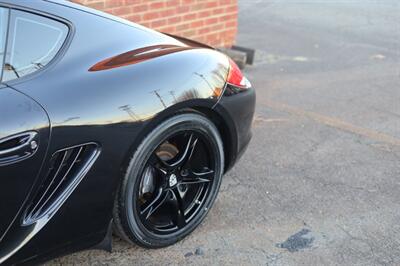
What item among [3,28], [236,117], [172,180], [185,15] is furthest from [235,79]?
[185,15]

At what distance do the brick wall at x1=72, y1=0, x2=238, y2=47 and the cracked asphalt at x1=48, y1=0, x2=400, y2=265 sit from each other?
589mm

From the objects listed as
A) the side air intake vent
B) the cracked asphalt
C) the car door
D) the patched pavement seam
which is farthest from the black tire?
the patched pavement seam

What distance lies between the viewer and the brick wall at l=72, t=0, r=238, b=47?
5.47m

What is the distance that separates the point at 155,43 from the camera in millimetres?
2949

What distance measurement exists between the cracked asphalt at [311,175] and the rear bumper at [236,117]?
44cm

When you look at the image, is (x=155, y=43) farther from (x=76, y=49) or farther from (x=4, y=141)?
(x=4, y=141)

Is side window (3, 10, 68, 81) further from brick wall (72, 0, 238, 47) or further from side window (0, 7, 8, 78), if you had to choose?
brick wall (72, 0, 238, 47)

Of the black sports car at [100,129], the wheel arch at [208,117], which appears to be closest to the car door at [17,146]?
the black sports car at [100,129]

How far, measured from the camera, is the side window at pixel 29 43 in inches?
91.3

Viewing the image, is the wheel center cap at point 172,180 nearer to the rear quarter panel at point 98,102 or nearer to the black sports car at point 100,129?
the black sports car at point 100,129

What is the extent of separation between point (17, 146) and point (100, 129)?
38 centimetres

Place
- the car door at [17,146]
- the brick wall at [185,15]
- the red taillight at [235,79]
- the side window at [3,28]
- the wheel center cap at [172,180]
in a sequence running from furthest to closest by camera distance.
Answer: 1. the brick wall at [185,15]
2. the red taillight at [235,79]
3. the wheel center cap at [172,180]
4. the side window at [3,28]
5. the car door at [17,146]

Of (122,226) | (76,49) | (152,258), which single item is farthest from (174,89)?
(152,258)

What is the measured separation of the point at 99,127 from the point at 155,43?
0.73m
